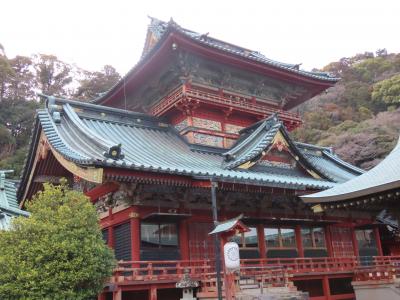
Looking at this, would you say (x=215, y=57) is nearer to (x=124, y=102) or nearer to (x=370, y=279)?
(x=124, y=102)

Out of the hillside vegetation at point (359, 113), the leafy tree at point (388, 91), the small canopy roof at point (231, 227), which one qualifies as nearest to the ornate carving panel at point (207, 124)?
the small canopy roof at point (231, 227)

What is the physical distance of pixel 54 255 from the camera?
27.7 feet

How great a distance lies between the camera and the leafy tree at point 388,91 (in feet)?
186

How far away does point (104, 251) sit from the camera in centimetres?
913

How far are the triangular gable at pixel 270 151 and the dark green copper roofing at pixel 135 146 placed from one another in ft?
0.47

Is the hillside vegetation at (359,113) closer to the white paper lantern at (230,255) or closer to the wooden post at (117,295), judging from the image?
the white paper lantern at (230,255)

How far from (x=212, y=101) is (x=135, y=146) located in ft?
12.5

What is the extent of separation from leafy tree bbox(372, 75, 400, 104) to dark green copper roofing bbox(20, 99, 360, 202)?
43852mm

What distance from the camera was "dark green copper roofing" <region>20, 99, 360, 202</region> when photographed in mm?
11605

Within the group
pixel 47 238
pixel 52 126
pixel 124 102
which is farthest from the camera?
pixel 124 102

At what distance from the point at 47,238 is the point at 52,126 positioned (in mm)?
6069

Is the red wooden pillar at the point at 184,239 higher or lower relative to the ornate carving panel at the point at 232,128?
lower

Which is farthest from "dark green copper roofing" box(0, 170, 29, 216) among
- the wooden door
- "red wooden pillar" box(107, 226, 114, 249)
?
the wooden door

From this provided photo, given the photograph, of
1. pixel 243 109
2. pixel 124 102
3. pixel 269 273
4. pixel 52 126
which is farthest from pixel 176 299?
pixel 124 102
